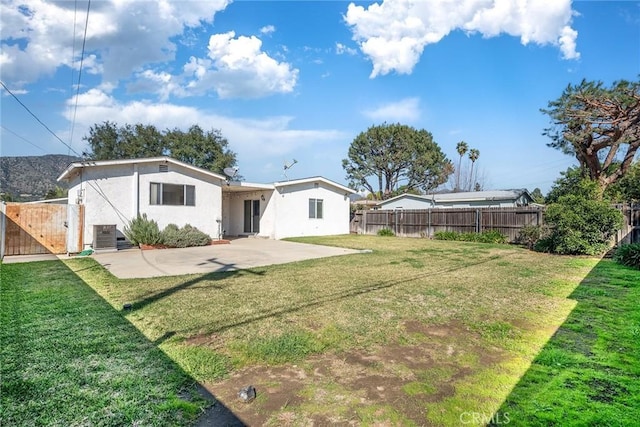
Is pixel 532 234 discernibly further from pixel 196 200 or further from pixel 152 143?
pixel 152 143

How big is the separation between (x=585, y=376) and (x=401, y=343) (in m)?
1.58

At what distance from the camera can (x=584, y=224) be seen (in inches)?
425

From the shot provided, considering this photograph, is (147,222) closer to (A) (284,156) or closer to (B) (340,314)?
(A) (284,156)

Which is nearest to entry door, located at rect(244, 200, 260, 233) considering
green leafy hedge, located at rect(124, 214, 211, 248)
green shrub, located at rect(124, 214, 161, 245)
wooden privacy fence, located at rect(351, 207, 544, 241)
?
green leafy hedge, located at rect(124, 214, 211, 248)

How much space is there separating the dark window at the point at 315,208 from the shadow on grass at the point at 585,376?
15.6m

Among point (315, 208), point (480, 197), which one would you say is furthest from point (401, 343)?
point (480, 197)

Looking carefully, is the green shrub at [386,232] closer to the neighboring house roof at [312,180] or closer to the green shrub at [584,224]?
the neighboring house roof at [312,180]

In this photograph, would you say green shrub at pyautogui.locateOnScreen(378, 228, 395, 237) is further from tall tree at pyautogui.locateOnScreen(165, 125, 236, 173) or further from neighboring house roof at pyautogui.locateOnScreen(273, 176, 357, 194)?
tall tree at pyautogui.locateOnScreen(165, 125, 236, 173)

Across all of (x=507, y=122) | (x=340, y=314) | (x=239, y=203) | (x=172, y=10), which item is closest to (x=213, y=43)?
(x=172, y=10)

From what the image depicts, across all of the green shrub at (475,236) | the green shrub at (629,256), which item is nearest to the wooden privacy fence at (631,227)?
the green shrub at (629,256)

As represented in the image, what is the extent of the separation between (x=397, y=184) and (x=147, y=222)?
31.6 m

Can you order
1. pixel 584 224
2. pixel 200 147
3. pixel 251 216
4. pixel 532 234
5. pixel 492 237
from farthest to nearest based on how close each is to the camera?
pixel 200 147 → pixel 251 216 → pixel 492 237 → pixel 532 234 → pixel 584 224

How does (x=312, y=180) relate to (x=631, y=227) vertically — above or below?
above

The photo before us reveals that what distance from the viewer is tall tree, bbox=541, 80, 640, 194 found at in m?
16.2
